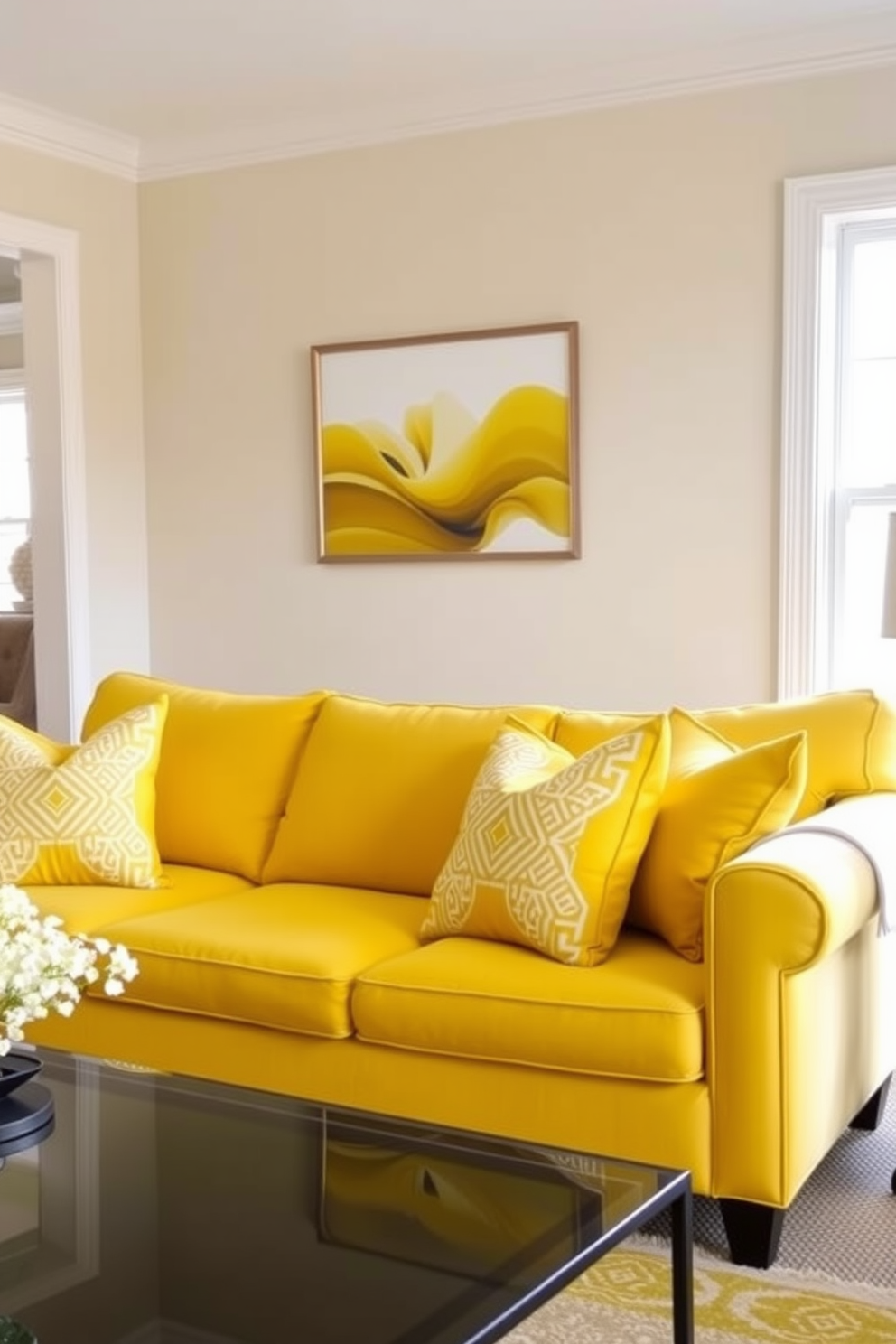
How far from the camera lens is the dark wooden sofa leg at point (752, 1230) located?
2.57 metres

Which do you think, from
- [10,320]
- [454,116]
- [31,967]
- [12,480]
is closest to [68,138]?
[454,116]

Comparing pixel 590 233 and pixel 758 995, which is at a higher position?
pixel 590 233

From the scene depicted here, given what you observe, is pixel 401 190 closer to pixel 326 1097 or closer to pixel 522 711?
pixel 522 711

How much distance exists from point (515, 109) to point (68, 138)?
150cm

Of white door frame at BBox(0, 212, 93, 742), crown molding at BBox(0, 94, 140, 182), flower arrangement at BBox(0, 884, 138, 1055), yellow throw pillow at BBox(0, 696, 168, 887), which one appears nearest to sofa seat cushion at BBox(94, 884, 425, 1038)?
yellow throw pillow at BBox(0, 696, 168, 887)

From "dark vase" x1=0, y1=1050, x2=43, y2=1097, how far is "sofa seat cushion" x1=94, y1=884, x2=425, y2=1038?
2.10 ft

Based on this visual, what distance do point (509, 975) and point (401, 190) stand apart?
313cm

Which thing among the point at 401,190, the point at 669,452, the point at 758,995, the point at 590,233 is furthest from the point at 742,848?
the point at 401,190

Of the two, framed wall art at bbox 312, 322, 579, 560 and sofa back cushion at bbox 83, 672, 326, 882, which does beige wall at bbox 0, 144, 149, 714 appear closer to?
framed wall art at bbox 312, 322, 579, 560

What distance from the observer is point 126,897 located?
11.3 feet

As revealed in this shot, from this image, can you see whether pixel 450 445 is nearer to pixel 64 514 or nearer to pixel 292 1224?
pixel 64 514

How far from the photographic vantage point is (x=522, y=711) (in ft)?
11.2

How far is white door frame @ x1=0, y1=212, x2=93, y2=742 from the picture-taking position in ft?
17.4

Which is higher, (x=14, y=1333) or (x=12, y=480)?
(x=12, y=480)
